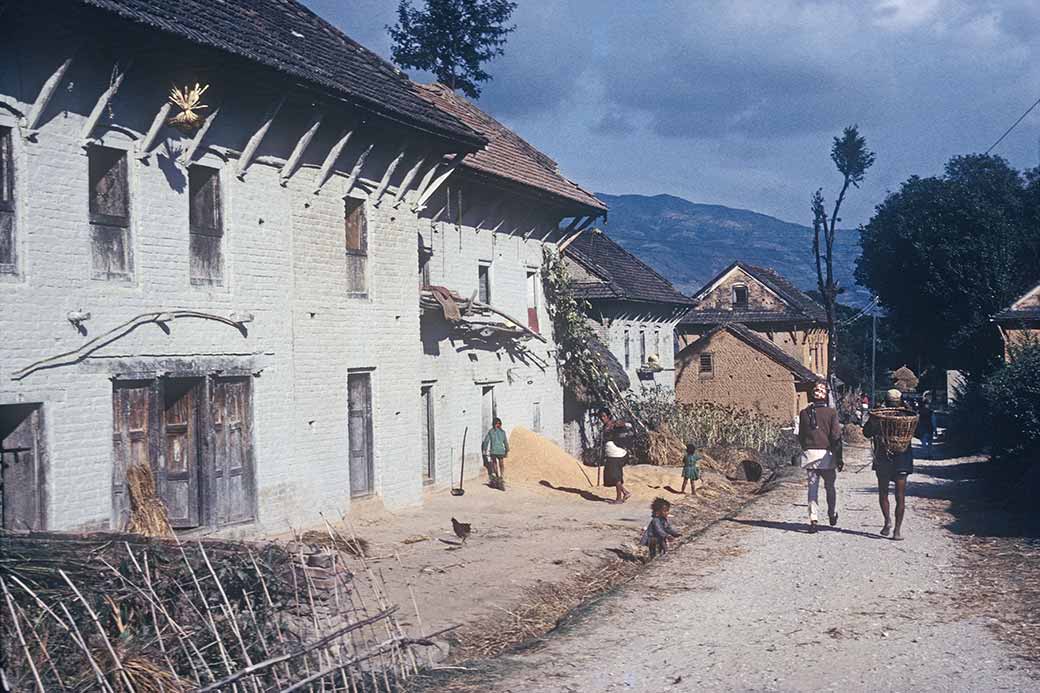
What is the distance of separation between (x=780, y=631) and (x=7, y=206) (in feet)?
29.7

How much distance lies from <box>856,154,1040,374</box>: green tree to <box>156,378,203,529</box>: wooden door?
44767 mm

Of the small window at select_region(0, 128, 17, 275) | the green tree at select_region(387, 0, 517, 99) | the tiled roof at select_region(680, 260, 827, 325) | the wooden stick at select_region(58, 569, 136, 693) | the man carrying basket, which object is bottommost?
the wooden stick at select_region(58, 569, 136, 693)

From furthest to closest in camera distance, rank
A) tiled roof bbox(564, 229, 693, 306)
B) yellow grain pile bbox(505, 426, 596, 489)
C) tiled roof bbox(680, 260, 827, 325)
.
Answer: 1. tiled roof bbox(680, 260, 827, 325)
2. tiled roof bbox(564, 229, 693, 306)
3. yellow grain pile bbox(505, 426, 596, 489)

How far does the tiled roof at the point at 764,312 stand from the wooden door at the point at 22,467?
153 feet

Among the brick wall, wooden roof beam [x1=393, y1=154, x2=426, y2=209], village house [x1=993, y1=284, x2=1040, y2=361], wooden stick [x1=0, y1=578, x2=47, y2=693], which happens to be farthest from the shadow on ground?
the brick wall

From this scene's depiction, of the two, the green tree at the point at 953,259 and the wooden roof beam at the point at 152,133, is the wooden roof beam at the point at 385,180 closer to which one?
the wooden roof beam at the point at 152,133

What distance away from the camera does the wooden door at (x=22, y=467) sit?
40.1 ft

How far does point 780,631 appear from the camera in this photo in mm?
10297

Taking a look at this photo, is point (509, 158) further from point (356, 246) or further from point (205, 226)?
point (205, 226)

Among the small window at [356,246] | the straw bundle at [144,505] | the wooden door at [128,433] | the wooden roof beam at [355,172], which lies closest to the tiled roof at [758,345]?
the small window at [356,246]

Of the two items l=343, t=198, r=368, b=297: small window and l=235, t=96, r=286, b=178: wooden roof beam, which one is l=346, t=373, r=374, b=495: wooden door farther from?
l=235, t=96, r=286, b=178: wooden roof beam

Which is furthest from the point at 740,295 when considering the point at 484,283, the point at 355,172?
the point at 355,172

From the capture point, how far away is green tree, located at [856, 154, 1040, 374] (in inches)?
2179

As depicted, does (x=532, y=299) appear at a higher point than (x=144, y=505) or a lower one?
higher
